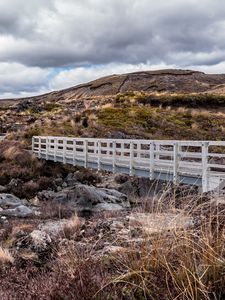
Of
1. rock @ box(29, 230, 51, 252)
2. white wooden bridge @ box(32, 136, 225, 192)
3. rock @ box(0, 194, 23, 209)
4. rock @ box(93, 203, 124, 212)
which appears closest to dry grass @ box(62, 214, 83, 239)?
rock @ box(29, 230, 51, 252)

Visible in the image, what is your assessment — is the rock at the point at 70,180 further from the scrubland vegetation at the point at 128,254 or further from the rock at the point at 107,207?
the scrubland vegetation at the point at 128,254

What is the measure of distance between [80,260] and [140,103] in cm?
3763

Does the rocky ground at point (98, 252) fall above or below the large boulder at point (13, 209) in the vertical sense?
above

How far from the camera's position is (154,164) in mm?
15375

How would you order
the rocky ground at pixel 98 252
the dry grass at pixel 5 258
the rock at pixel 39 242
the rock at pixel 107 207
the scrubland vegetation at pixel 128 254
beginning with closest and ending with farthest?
the scrubland vegetation at pixel 128 254
the rocky ground at pixel 98 252
the dry grass at pixel 5 258
the rock at pixel 39 242
the rock at pixel 107 207

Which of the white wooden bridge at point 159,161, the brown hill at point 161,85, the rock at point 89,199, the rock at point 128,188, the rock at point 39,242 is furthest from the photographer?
the brown hill at point 161,85

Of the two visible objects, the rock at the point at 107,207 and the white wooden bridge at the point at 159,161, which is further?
the rock at the point at 107,207

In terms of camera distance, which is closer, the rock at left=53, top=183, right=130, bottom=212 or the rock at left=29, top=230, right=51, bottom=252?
the rock at left=29, top=230, right=51, bottom=252

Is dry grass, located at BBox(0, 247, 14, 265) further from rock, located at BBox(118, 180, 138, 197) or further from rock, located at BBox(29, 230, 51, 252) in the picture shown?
rock, located at BBox(118, 180, 138, 197)

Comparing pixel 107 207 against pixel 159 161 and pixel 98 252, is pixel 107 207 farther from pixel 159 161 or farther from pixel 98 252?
pixel 98 252

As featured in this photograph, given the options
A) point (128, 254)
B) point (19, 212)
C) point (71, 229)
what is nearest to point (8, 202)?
point (19, 212)

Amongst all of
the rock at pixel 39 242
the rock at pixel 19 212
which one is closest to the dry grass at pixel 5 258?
the rock at pixel 39 242

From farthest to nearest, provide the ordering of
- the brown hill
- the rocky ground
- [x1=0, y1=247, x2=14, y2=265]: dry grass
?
the brown hill < [x1=0, y1=247, x2=14, y2=265]: dry grass < the rocky ground

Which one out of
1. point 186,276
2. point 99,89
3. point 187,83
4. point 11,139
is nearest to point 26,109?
point 11,139
